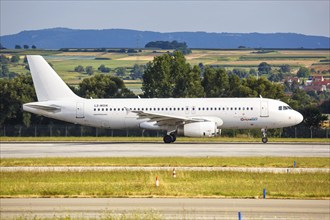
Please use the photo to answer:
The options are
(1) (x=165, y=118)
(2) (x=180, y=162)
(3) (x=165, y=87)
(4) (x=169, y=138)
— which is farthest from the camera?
(3) (x=165, y=87)

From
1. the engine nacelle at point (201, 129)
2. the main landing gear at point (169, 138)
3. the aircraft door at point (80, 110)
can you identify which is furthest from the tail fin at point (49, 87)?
the engine nacelle at point (201, 129)

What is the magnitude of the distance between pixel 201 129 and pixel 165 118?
2.71 m

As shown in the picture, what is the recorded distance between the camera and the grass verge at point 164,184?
32.5 m

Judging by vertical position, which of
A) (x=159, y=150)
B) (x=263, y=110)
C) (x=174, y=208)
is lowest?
(x=174, y=208)

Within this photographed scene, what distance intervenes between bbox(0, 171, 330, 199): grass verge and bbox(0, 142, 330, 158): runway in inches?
453

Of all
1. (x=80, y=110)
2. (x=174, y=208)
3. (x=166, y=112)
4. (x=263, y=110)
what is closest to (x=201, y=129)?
(x=166, y=112)

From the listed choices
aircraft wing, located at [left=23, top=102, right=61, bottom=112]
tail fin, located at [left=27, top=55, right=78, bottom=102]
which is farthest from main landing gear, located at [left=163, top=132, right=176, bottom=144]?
aircraft wing, located at [left=23, top=102, right=61, bottom=112]

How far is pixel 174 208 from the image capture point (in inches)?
1118

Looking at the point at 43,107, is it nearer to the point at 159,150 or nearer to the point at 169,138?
the point at 169,138

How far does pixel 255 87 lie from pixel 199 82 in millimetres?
6694

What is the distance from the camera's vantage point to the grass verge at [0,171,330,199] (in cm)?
3253

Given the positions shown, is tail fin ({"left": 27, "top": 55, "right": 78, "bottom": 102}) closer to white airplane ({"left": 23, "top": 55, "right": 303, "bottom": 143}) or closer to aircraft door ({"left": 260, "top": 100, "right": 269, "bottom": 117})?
white airplane ({"left": 23, "top": 55, "right": 303, "bottom": 143})

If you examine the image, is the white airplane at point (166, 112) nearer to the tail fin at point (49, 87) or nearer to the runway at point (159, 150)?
the tail fin at point (49, 87)

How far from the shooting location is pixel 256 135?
7744 cm
